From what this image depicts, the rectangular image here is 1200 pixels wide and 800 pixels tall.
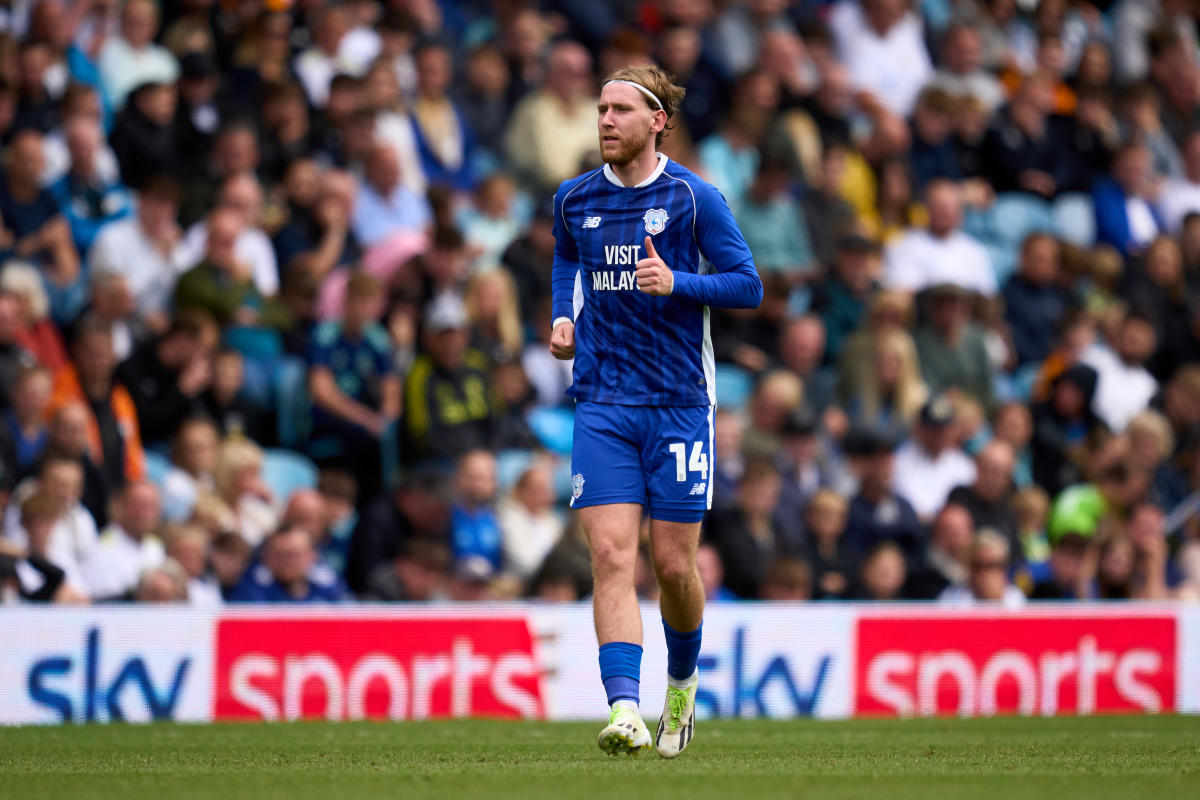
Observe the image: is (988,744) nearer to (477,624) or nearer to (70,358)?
(477,624)

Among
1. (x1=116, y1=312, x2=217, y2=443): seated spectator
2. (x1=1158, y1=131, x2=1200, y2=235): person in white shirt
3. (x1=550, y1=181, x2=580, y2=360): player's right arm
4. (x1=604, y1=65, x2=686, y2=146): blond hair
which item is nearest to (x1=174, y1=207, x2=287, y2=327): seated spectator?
(x1=116, y1=312, x2=217, y2=443): seated spectator

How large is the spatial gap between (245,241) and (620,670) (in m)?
6.97

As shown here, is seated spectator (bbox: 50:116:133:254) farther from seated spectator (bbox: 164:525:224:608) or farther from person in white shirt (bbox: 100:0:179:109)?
seated spectator (bbox: 164:525:224:608)

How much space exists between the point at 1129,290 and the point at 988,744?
8.81 meters

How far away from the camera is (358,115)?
1380cm

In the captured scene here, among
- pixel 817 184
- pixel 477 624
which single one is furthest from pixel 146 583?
pixel 817 184

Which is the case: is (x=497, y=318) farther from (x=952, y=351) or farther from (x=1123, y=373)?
(x=1123, y=373)

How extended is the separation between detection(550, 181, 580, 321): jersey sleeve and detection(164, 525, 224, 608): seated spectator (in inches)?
169

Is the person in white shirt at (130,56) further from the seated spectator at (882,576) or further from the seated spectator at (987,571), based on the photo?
the seated spectator at (987,571)

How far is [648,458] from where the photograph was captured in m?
7.01

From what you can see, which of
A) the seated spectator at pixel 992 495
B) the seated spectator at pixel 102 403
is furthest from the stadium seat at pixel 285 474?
the seated spectator at pixel 992 495

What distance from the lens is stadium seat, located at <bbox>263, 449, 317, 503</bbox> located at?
40.3 feet

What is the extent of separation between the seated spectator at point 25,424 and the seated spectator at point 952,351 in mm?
6771

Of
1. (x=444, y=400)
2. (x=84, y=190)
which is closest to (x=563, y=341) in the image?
(x=444, y=400)
